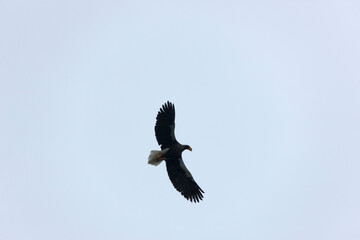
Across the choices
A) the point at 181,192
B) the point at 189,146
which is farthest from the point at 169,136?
the point at 181,192

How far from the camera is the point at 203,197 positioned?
96.3 ft

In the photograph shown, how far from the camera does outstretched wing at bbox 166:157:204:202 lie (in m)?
28.9

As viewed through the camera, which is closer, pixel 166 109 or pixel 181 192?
pixel 166 109

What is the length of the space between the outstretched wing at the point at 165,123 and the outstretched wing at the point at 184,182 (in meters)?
1.87

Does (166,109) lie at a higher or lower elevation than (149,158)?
higher

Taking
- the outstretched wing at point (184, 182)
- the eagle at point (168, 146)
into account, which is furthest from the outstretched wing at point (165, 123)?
the outstretched wing at point (184, 182)

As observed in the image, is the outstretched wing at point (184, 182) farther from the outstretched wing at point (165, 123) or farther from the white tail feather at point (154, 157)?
the outstretched wing at point (165, 123)

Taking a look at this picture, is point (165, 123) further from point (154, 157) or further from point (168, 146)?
point (154, 157)

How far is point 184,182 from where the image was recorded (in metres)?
29.3

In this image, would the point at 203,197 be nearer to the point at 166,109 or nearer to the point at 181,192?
the point at 181,192

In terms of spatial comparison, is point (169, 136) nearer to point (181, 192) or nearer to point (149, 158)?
point (149, 158)

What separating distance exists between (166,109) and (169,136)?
4.57 feet

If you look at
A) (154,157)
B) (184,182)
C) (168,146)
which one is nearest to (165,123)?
(168,146)

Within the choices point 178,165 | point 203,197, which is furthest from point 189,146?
point 203,197
